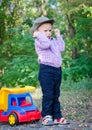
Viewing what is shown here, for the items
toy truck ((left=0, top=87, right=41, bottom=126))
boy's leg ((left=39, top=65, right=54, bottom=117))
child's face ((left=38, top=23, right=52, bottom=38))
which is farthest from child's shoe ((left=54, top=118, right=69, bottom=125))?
child's face ((left=38, top=23, right=52, bottom=38))

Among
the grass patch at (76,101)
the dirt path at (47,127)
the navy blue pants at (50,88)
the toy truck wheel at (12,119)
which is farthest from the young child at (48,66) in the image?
the grass patch at (76,101)

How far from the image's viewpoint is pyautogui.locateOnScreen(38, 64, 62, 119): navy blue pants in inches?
196

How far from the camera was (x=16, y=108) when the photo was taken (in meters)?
5.20

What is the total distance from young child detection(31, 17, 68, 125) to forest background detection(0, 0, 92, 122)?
0.54 m

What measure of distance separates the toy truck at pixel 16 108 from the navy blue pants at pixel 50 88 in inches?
8.5

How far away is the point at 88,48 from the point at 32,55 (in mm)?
3629

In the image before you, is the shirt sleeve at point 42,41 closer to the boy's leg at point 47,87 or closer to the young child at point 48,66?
the young child at point 48,66

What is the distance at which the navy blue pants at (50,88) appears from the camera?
4.98 meters

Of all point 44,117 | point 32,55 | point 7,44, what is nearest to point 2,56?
point 7,44

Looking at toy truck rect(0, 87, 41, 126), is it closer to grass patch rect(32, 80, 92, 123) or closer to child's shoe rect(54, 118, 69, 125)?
child's shoe rect(54, 118, 69, 125)

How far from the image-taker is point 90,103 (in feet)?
22.0

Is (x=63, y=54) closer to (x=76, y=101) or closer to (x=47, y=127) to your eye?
(x=76, y=101)

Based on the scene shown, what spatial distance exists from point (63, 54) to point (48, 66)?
8.97 meters

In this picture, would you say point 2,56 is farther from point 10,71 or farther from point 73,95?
point 73,95
